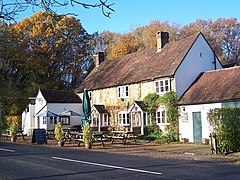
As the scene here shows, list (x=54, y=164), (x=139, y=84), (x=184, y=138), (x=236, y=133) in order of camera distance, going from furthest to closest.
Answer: (x=139, y=84), (x=184, y=138), (x=236, y=133), (x=54, y=164)

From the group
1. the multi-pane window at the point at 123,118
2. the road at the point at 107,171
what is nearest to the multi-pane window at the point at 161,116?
the multi-pane window at the point at 123,118

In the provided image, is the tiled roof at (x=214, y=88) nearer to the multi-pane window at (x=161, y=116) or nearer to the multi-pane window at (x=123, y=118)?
the multi-pane window at (x=161, y=116)

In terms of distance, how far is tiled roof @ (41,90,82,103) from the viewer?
40750mm

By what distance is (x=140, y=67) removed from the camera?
3541 cm

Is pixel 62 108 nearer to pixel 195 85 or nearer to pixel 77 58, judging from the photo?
pixel 77 58

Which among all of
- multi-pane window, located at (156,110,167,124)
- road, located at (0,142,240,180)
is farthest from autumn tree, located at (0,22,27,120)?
road, located at (0,142,240,180)

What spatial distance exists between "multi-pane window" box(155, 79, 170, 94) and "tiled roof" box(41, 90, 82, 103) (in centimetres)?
1342

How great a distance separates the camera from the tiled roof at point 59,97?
134 ft

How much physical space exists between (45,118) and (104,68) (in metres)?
8.98

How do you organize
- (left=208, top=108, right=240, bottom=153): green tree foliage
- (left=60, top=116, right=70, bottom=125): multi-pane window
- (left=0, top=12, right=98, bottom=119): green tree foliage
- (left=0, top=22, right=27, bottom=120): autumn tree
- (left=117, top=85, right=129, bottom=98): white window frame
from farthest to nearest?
(left=0, top=12, right=98, bottom=119): green tree foliage → (left=0, top=22, right=27, bottom=120): autumn tree → (left=60, top=116, right=70, bottom=125): multi-pane window → (left=117, top=85, right=129, bottom=98): white window frame → (left=208, top=108, right=240, bottom=153): green tree foliage

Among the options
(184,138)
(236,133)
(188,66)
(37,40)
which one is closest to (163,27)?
(37,40)

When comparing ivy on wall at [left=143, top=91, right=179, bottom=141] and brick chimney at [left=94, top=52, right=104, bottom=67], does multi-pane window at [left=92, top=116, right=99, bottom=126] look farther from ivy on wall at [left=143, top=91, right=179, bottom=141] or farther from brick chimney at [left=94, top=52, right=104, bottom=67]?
ivy on wall at [left=143, top=91, right=179, bottom=141]

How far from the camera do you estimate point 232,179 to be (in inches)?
431

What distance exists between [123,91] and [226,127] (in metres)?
16.7
